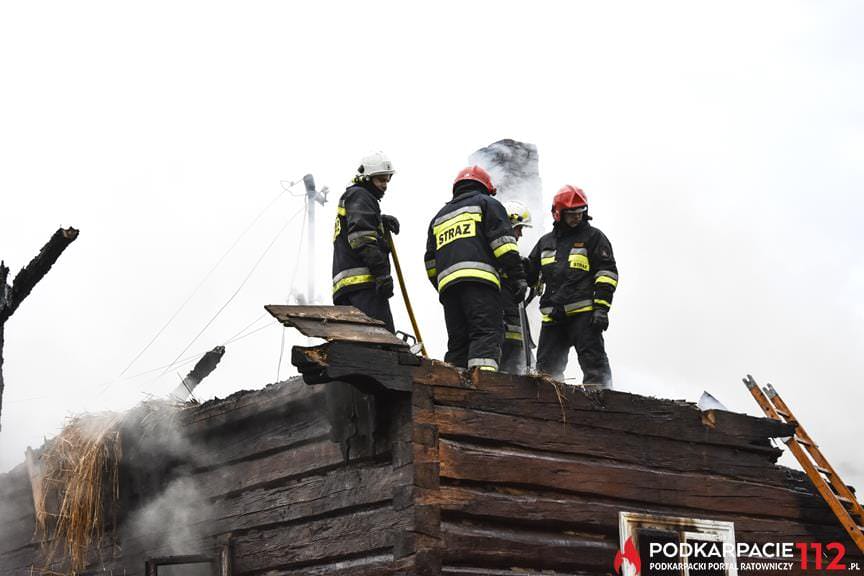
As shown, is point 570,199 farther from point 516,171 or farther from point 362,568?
point 362,568

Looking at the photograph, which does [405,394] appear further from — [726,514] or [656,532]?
[726,514]

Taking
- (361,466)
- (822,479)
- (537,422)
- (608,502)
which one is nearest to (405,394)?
(361,466)

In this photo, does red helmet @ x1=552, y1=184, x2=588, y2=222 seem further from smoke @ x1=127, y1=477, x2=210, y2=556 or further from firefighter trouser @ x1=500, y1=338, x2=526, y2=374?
smoke @ x1=127, y1=477, x2=210, y2=556

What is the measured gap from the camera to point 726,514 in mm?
8625

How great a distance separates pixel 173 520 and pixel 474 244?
3203mm

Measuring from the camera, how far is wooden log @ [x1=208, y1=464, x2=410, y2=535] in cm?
680

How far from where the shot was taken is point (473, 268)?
8.13 m

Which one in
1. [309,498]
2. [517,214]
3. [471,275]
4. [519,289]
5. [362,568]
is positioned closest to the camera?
[362,568]

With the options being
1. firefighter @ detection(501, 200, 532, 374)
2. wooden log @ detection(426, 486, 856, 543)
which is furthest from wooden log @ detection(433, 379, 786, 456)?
firefighter @ detection(501, 200, 532, 374)

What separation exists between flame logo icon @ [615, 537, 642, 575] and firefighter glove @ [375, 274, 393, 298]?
8.57ft

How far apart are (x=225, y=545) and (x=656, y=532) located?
3212mm

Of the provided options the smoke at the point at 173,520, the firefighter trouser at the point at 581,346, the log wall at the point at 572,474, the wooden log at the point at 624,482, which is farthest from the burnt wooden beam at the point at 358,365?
the firefighter trouser at the point at 581,346

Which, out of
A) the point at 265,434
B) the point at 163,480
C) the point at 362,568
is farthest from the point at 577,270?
the point at 163,480

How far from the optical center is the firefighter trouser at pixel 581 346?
9.38 meters
